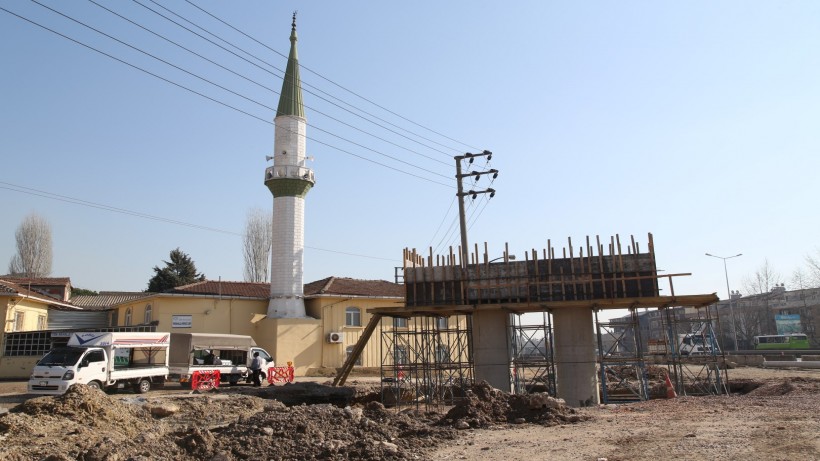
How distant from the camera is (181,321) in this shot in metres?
35.5

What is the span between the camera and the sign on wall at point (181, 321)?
35.3 metres

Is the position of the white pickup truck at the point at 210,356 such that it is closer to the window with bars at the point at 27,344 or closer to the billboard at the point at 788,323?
the window with bars at the point at 27,344

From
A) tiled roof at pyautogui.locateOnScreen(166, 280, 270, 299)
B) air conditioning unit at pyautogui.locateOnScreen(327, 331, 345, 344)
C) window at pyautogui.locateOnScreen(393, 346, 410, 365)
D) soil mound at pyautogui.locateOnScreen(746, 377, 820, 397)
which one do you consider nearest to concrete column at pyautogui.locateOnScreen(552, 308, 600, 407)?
soil mound at pyautogui.locateOnScreen(746, 377, 820, 397)

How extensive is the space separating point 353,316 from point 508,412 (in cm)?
2349

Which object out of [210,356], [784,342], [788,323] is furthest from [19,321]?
[788,323]

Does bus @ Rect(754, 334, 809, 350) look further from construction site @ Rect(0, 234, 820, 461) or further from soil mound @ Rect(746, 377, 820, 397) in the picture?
soil mound @ Rect(746, 377, 820, 397)

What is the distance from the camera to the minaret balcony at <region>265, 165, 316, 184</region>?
3816 centimetres

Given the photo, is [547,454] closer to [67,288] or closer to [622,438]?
[622,438]

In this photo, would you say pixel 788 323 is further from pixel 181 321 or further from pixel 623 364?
pixel 181 321

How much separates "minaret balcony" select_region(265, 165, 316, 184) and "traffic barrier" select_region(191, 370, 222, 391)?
49.7ft

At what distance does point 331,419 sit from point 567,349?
11.1 meters

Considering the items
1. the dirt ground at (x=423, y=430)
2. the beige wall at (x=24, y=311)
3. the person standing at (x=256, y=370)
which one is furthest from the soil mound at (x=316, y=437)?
the beige wall at (x=24, y=311)

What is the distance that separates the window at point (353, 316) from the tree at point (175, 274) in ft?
87.6

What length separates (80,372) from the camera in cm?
2080
